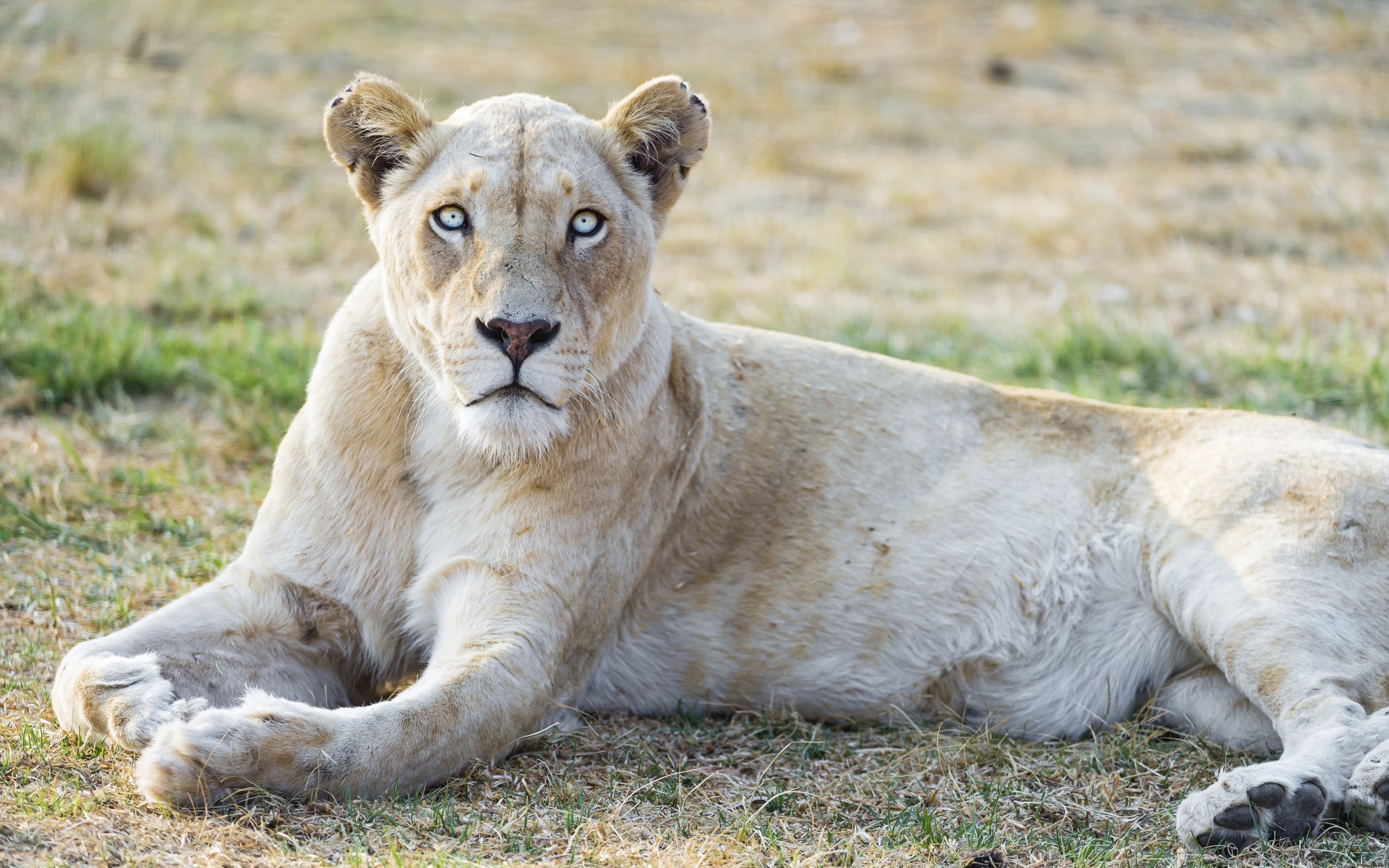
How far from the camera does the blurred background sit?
6609 mm

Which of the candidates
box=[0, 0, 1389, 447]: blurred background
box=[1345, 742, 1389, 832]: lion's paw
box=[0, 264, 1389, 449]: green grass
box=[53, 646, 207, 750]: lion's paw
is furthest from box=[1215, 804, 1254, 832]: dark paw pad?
box=[0, 0, 1389, 447]: blurred background

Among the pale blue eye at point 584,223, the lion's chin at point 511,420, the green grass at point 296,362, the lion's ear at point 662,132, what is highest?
the lion's ear at point 662,132

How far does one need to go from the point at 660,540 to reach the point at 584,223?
890 mm

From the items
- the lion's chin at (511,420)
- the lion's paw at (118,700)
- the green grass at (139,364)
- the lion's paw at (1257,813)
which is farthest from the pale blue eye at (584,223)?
the green grass at (139,364)

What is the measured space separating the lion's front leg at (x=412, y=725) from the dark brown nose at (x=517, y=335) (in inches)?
22.2

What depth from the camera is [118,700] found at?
121 inches

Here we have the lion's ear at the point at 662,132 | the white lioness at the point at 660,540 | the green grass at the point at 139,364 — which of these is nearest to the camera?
the white lioness at the point at 660,540

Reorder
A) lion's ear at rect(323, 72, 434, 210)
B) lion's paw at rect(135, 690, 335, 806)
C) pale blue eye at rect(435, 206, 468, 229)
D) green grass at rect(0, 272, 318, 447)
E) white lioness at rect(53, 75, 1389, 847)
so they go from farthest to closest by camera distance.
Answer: green grass at rect(0, 272, 318, 447), lion's ear at rect(323, 72, 434, 210), pale blue eye at rect(435, 206, 468, 229), white lioness at rect(53, 75, 1389, 847), lion's paw at rect(135, 690, 335, 806)

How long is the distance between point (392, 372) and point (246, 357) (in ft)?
9.27

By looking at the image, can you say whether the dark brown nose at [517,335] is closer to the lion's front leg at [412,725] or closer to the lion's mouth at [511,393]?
the lion's mouth at [511,393]

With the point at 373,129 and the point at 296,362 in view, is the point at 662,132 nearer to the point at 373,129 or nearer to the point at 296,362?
the point at 373,129

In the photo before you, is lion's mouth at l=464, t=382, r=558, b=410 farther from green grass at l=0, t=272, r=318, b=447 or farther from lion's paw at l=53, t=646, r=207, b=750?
green grass at l=0, t=272, r=318, b=447

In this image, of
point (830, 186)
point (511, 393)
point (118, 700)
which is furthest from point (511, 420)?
point (830, 186)

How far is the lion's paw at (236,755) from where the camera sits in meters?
2.78
